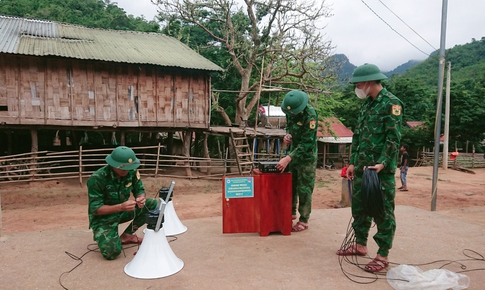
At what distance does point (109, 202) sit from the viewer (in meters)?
3.45

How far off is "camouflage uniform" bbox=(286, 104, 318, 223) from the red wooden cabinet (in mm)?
284

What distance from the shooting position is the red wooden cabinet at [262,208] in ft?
12.8

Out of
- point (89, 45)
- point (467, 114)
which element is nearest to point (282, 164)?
point (89, 45)

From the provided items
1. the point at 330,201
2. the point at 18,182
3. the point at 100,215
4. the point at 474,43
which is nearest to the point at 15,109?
the point at 18,182

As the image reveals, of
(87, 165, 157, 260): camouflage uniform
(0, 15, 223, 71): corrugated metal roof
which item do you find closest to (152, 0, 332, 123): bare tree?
(0, 15, 223, 71): corrugated metal roof

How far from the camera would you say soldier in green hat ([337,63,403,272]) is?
9.61 feet

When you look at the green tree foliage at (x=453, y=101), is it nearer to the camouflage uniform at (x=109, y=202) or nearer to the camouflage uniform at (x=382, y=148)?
the camouflage uniform at (x=382, y=148)

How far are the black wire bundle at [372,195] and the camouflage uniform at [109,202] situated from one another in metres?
2.27

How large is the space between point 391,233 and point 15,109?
11.9 m

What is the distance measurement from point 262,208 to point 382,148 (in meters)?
1.59

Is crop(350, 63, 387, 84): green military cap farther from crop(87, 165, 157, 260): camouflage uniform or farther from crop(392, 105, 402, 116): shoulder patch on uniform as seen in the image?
crop(87, 165, 157, 260): camouflage uniform

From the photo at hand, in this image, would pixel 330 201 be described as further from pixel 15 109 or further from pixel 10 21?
pixel 10 21

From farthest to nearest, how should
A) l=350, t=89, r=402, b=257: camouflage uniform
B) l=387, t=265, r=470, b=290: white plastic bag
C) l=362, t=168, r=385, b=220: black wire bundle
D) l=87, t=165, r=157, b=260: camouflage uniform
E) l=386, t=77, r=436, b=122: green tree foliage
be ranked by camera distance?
l=386, t=77, r=436, b=122: green tree foliage, l=87, t=165, r=157, b=260: camouflage uniform, l=350, t=89, r=402, b=257: camouflage uniform, l=362, t=168, r=385, b=220: black wire bundle, l=387, t=265, r=470, b=290: white plastic bag

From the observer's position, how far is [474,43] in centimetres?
3731
